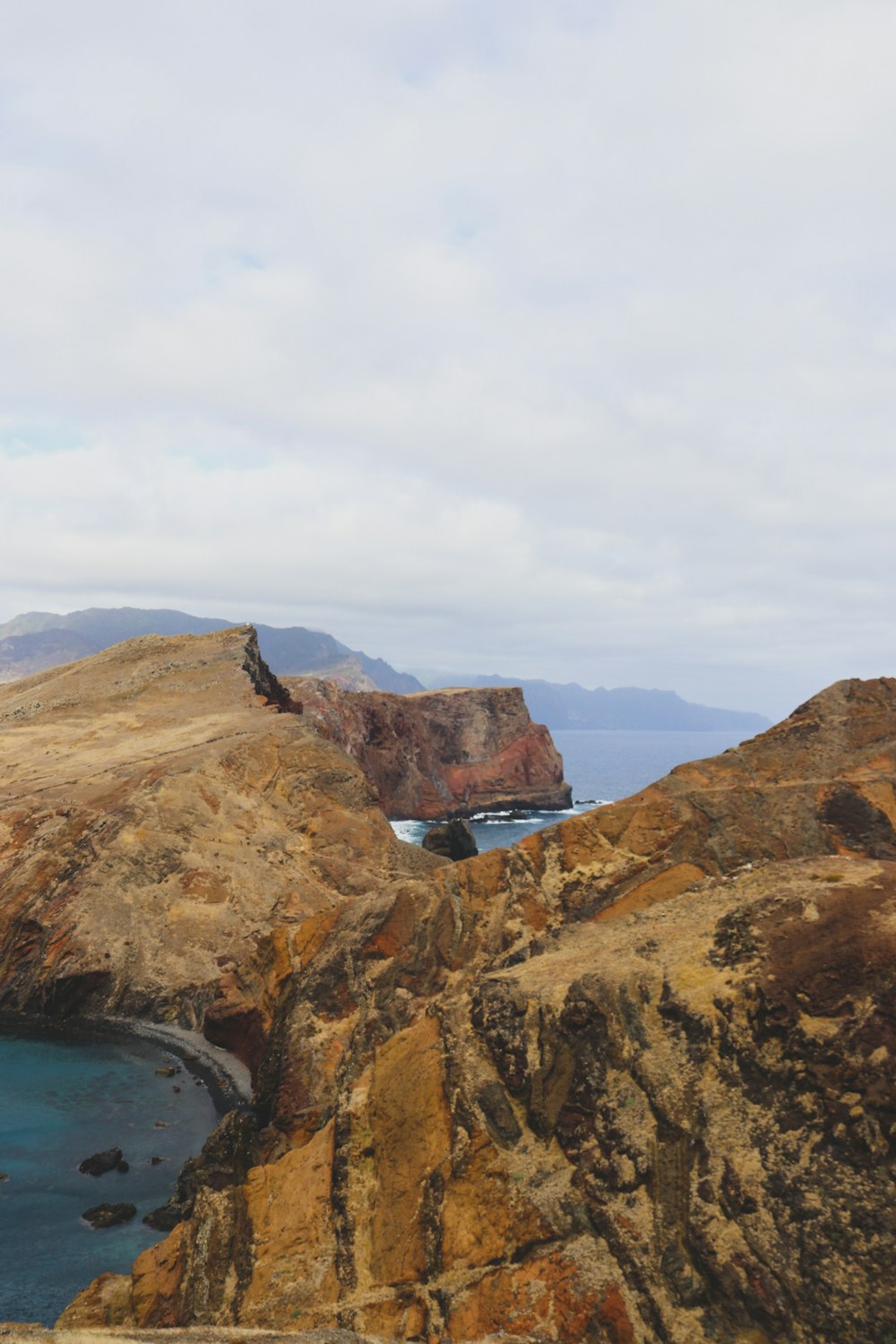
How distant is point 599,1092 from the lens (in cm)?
1228

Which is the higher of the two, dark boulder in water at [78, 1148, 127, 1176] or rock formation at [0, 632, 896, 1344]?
rock formation at [0, 632, 896, 1344]

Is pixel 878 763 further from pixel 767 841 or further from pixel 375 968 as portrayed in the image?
pixel 375 968

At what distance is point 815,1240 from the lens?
9.48m

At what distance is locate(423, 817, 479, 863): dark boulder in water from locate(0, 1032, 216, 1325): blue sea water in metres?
48.7

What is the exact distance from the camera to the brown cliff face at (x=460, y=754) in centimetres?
11144

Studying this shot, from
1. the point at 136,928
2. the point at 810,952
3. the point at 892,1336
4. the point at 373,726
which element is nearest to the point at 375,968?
the point at 810,952

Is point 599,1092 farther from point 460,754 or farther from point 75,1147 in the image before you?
point 460,754

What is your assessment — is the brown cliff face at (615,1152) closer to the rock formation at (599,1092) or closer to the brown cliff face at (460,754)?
the rock formation at (599,1092)

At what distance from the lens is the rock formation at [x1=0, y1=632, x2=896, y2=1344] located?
32.7 feet

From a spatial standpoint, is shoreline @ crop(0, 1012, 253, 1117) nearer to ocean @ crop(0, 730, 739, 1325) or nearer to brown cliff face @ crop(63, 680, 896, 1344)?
ocean @ crop(0, 730, 739, 1325)

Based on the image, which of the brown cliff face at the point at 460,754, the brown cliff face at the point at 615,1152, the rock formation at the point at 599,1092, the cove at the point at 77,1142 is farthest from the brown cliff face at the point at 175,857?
the brown cliff face at the point at 460,754

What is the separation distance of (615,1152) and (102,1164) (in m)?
16.6

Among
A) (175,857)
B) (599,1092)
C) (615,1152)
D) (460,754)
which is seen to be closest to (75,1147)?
(175,857)

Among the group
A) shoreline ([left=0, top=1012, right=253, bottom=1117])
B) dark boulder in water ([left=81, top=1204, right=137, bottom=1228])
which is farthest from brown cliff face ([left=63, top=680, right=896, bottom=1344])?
shoreline ([left=0, top=1012, right=253, bottom=1117])
